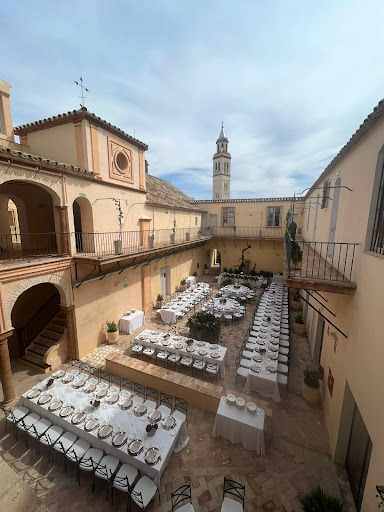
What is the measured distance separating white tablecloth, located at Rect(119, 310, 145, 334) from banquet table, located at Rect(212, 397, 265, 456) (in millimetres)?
7177

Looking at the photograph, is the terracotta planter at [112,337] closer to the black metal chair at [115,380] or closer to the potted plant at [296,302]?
the black metal chair at [115,380]

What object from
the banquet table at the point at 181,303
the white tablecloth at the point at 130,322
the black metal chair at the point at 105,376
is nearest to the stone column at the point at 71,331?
the black metal chair at the point at 105,376

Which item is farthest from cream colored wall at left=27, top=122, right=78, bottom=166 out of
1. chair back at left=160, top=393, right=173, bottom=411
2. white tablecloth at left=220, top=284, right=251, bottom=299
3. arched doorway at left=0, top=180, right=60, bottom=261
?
white tablecloth at left=220, top=284, right=251, bottom=299

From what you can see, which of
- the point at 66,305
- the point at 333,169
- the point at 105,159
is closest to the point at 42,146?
the point at 105,159

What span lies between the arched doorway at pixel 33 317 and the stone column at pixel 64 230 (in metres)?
3.64

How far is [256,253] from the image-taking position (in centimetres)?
2492

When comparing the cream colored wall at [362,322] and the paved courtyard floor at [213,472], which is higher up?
the cream colored wall at [362,322]

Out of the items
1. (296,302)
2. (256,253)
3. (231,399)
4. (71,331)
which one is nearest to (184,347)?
(231,399)

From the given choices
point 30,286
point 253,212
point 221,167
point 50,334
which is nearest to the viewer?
point 30,286

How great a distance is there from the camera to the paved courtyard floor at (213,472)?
5.22 m

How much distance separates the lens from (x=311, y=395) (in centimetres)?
804

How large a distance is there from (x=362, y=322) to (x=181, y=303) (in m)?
11.6

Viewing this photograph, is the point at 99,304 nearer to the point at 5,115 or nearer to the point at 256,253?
the point at 5,115

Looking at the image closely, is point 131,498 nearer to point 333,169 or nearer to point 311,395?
point 311,395
